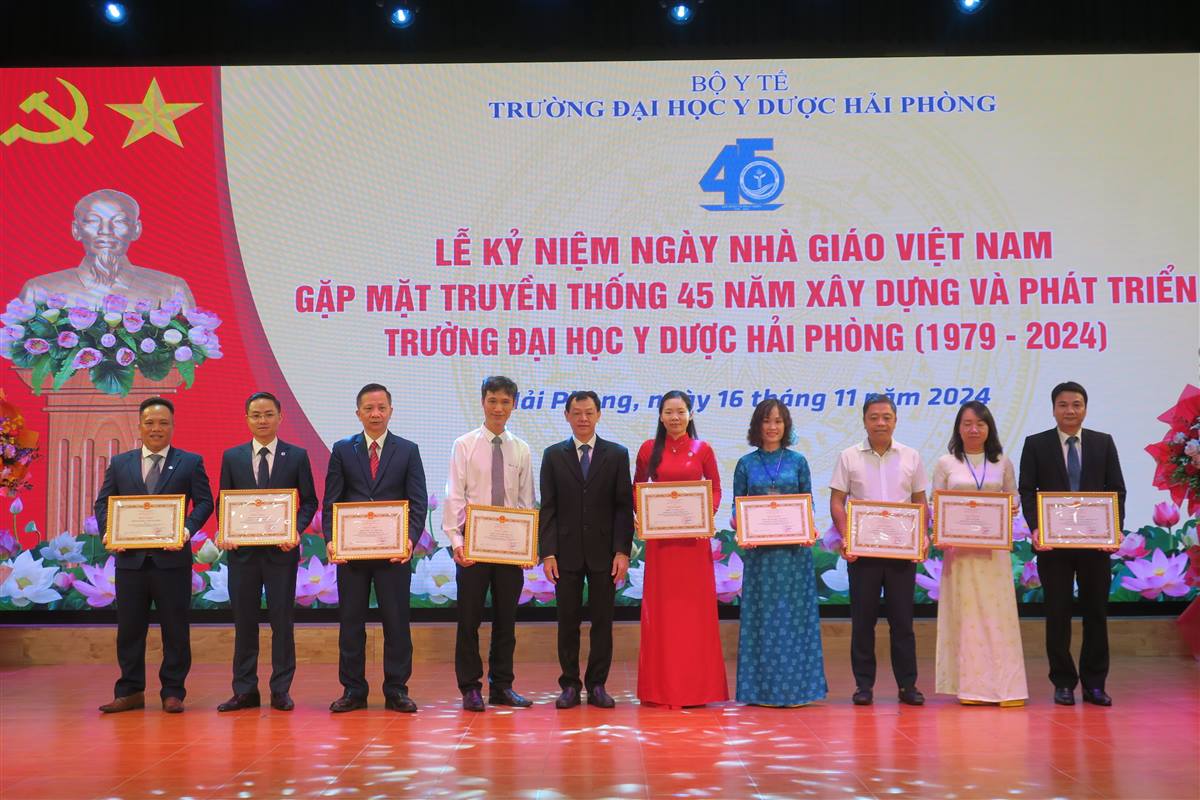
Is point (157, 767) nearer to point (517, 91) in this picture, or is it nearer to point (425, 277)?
point (425, 277)

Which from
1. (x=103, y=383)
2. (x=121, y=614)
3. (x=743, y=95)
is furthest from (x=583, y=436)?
(x=103, y=383)

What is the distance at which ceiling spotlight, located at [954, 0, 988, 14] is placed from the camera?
6621mm

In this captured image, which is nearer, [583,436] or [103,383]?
[583,436]

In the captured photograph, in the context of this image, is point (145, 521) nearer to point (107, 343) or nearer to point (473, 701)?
point (473, 701)

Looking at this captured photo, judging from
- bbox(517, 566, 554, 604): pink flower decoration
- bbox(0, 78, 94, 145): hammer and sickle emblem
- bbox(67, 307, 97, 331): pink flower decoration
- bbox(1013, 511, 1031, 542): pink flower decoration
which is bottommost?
bbox(517, 566, 554, 604): pink flower decoration

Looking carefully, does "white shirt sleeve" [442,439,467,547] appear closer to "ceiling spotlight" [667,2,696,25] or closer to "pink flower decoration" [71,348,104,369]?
"pink flower decoration" [71,348,104,369]

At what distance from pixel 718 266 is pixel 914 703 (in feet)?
9.08

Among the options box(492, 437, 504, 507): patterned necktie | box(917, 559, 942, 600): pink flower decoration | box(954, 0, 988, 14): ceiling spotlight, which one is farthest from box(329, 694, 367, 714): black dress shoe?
box(954, 0, 988, 14): ceiling spotlight

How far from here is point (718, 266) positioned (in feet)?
21.8

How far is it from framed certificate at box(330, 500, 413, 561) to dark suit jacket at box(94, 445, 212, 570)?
28.2 inches

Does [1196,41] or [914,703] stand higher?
[1196,41]

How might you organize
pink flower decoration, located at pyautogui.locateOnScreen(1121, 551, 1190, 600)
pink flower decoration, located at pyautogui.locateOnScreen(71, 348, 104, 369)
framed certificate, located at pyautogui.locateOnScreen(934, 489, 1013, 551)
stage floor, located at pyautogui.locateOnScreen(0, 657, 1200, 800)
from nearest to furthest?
stage floor, located at pyautogui.locateOnScreen(0, 657, 1200, 800) < framed certificate, located at pyautogui.locateOnScreen(934, 489, 1013, 551) < pink flower decoration, located at pyautogui.locateOnScreen(1121, 551, 1190, 600) < pink flower decoration, located at pyautogui.locateOnScreen(71, 348, 104, 369)

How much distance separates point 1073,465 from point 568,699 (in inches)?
100

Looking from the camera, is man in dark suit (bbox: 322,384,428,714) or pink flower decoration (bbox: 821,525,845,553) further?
pink flower decoration (bbox: 821,525,845,553)
